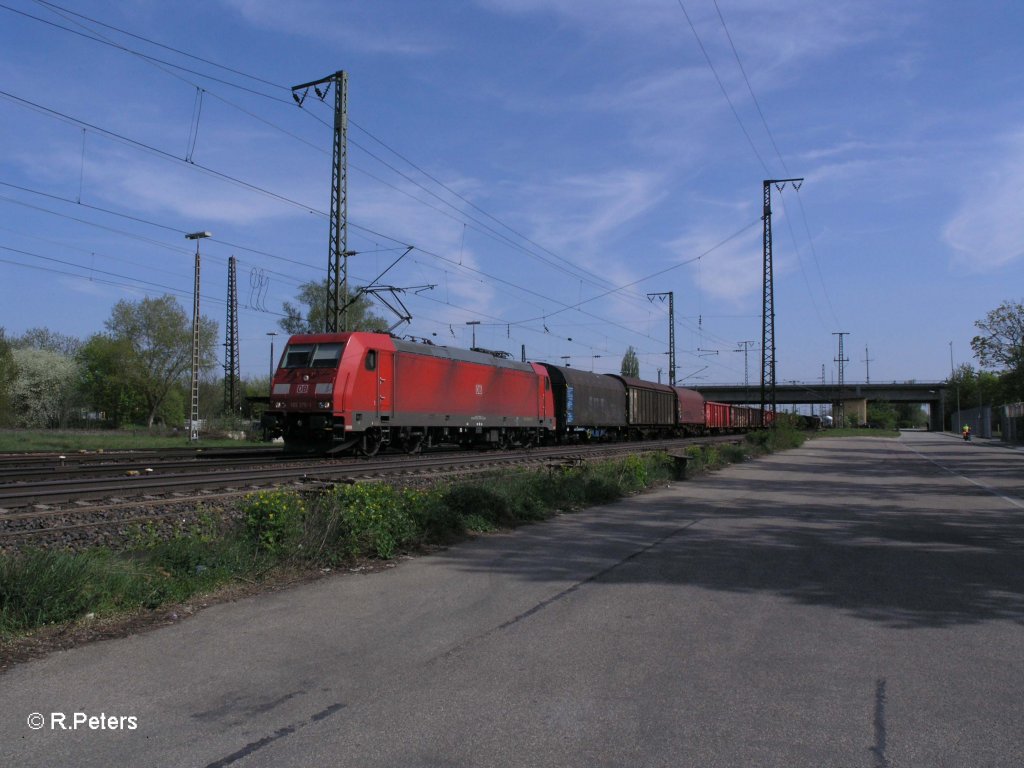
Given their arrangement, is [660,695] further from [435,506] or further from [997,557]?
[997,557]

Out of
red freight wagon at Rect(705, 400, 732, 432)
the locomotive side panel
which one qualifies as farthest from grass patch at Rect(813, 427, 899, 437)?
the locomotive side panel

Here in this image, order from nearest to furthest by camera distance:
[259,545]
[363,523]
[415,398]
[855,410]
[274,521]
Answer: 1. [259,545]
2. [274,521]
3. [363,523]
4. [415,398]
5. [855,410]

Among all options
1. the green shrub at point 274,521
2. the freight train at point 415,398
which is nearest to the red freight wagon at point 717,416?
the freight train at point 415,398

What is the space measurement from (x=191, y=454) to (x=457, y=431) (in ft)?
27.3

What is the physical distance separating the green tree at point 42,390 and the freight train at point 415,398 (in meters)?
48.7

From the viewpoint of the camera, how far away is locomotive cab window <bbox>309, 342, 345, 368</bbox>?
19406 millimetres

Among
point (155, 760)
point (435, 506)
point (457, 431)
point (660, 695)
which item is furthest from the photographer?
point (457, 431)

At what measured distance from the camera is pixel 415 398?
72.8 ft

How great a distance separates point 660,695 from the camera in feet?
14.3

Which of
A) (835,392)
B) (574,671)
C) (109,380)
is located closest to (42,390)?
(109,380)

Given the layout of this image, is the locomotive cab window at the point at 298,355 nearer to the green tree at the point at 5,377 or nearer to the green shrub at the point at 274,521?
the green shrub at the point at 274,521

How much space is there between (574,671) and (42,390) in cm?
7086

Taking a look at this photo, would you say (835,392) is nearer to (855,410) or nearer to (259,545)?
(855,410)

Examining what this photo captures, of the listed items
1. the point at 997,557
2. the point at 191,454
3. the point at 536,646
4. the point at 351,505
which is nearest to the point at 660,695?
the point at 536,646
